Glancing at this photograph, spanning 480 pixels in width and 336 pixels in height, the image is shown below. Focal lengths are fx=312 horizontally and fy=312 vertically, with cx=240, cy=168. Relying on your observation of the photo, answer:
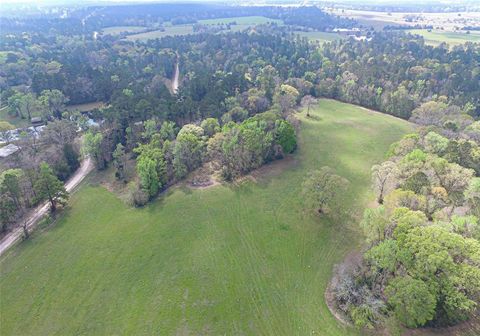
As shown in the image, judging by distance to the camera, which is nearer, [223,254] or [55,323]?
[55,323]

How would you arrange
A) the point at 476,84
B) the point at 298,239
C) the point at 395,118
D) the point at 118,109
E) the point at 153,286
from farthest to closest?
the point at 476,84 → the point at 395,118 → the point at 118,109 → the point at 298,239 → the point at 153,286

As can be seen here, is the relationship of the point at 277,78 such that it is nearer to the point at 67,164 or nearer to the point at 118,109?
the point at 118,109

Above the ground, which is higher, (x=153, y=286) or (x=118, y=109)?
(x=118, y=109)

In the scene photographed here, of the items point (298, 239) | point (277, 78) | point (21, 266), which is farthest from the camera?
point (277, 78)

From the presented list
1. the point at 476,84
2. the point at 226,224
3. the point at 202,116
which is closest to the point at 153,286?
the point at 226,224

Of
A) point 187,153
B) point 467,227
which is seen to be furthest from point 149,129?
point 467,227

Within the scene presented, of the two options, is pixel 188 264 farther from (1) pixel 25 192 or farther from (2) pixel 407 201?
(1) pixel 25 192

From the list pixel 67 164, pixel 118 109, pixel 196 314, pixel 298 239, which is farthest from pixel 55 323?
Result: pixel 118 109
